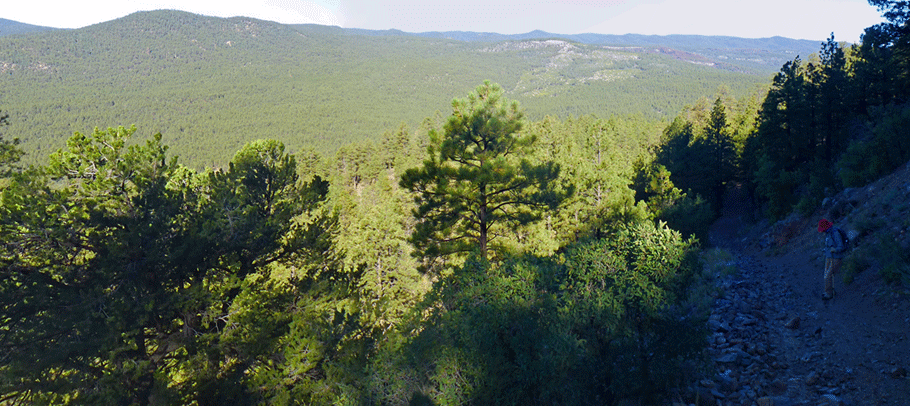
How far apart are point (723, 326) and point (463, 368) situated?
250 inches

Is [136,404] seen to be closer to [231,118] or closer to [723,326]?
[723,326]

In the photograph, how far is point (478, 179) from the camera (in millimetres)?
13680

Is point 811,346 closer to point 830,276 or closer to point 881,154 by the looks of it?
point 830,276

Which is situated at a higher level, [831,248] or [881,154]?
[881,154]

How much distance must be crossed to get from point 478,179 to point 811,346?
8.70 m

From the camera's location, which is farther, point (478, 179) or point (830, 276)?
point (478, 179)

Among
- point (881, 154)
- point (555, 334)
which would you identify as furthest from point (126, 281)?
point (881, 154)

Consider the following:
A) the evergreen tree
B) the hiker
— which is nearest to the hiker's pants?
the hiker

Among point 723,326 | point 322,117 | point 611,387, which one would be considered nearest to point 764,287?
point 723,326

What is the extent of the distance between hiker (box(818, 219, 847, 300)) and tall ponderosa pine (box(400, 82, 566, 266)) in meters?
7.00

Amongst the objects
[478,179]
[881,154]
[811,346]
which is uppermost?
[881,154]

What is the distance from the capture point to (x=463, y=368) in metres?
6.61

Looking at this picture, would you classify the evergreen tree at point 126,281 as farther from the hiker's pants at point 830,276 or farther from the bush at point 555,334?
the hiker's pants at point 830,276

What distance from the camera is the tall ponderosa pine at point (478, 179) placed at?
46.5ft
